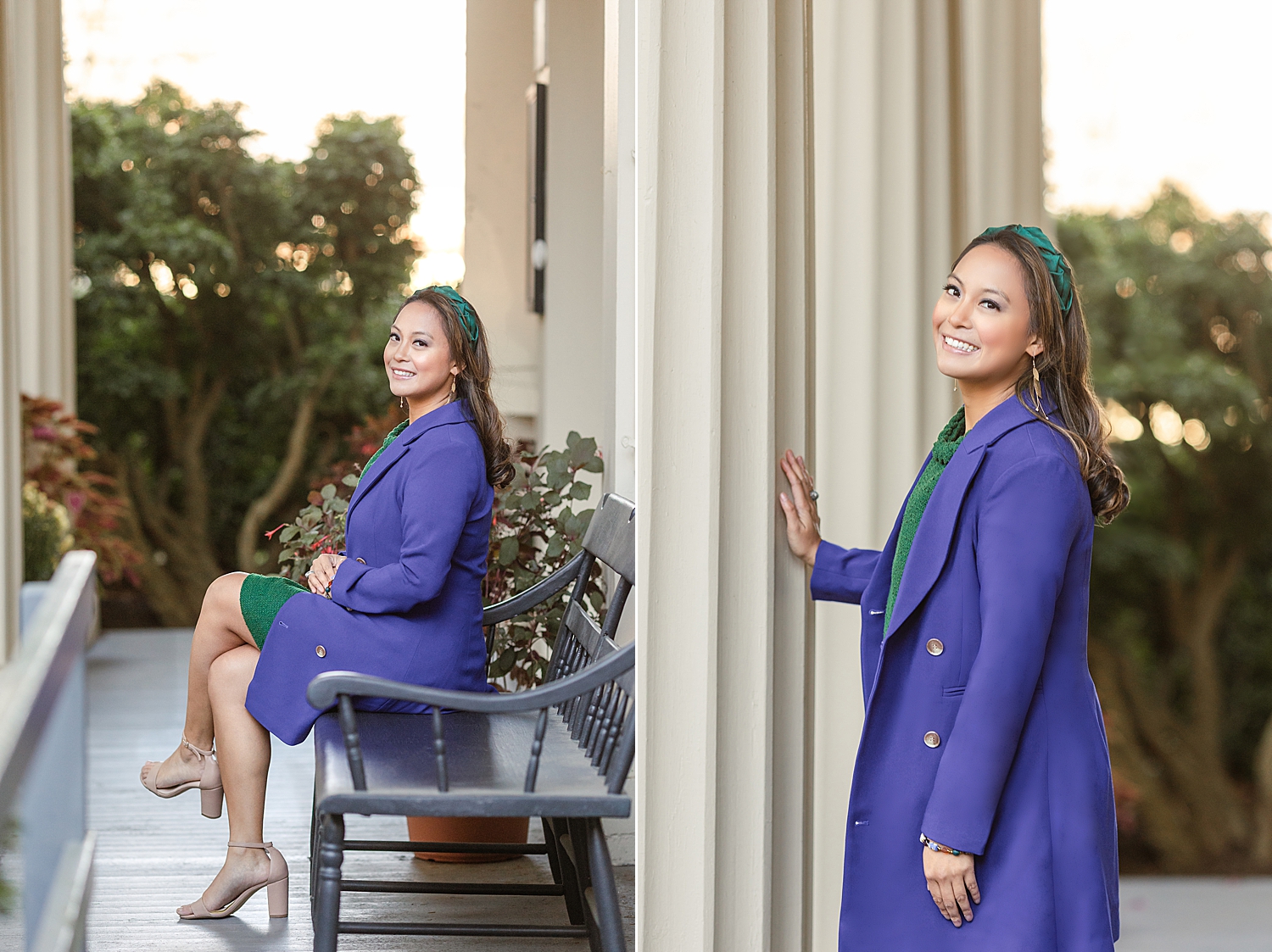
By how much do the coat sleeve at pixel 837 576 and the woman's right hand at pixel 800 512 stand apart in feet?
0.21

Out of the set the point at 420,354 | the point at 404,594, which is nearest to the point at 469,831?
the point at 404,594

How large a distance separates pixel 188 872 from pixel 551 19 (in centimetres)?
268

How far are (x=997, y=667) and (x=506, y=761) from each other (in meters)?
0.89

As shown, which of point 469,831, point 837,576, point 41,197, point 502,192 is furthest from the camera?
point 41,197

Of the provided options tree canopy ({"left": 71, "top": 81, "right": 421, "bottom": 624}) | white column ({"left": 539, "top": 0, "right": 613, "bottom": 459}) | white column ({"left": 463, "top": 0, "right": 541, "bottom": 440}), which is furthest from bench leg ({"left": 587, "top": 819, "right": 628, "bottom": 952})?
tree canopy ({"left": 71, "top": 81, "right": 421, "bottom": 624})

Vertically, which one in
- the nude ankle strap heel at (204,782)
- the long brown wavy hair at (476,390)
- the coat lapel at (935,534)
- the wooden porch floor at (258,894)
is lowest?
the wooden porch floor at (258,894)

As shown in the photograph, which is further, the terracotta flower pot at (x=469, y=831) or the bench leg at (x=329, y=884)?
the terracotta flower pot at (x=469, y=831)

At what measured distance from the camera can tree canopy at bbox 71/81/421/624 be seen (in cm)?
817

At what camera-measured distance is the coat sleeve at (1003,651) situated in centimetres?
150

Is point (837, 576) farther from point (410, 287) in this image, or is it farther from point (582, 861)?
point (410, 287)

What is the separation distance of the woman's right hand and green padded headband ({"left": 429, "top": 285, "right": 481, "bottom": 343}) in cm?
91

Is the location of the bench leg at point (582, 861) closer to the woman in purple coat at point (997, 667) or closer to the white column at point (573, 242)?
the woman in purple coat at point (997, 667)

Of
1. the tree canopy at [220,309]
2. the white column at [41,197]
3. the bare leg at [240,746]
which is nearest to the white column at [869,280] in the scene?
the bare leg at [240,746]

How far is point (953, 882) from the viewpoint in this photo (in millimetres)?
1537
